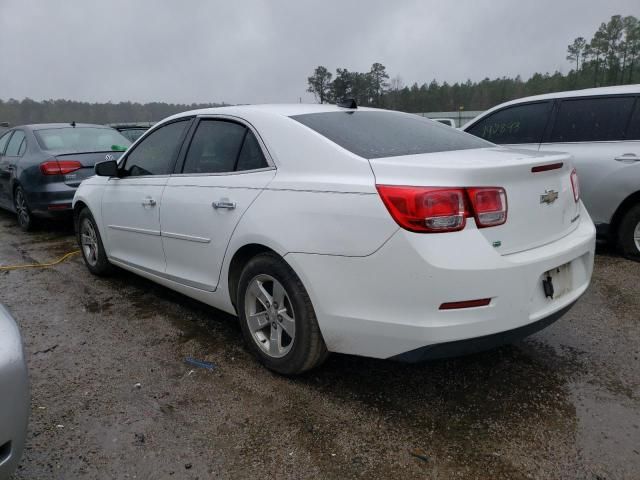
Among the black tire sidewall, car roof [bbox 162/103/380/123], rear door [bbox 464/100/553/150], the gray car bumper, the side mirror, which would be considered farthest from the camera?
rear door [bbox 464/100/553/150]

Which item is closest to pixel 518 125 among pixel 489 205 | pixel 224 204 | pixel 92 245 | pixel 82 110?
pixel 489 205

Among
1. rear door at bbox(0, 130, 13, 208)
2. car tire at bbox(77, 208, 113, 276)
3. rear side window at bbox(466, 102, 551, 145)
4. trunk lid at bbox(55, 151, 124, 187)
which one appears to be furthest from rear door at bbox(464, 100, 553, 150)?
rear door at bbox(0, 130, 13, 208)

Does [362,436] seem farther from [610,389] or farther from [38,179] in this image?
[38,179]

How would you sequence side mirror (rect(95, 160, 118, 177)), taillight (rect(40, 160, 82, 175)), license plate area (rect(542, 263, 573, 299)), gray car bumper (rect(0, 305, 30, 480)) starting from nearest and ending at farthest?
gray car bumper (rect(0, 305, 30, 480)) < license plate area (rect(542, 263, 573, 299)) < side mirror (rect(95, 160, 118, 177)) < taillight (rect(40, 160, 82, 175))

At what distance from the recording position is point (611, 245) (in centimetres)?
534

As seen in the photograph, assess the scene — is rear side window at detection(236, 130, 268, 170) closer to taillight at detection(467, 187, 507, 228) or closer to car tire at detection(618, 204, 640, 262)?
taillight at detection(467, 187, 507, 228)

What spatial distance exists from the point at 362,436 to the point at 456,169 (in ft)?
4.30

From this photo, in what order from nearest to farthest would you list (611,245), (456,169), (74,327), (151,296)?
1. (456,169)
2. (74,327)
3. (151,296)
4. (611,245)

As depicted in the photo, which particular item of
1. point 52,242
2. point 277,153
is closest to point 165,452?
point 277,153

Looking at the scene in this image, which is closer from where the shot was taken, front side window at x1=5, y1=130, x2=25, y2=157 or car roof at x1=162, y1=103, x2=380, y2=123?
car roof at x1=162, y1=103, x2=380, y2=123

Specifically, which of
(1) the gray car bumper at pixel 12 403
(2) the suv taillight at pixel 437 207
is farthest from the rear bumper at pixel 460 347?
(1) the gray car bumper at pixel 12 403

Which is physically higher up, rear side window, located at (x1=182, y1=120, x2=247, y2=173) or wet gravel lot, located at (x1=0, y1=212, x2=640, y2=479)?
rear side window, located at (x1=182, y1=120, x2=247, y2=173)

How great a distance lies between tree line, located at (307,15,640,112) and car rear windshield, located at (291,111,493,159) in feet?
72.0

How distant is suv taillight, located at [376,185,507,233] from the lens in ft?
7.19
